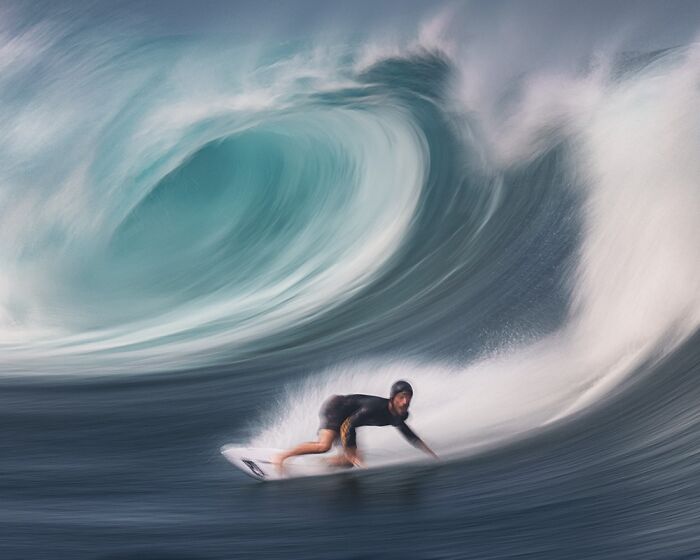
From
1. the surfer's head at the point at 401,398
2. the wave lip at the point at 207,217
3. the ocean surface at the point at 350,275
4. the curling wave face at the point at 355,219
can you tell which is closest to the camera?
the ocean surface at the point at 350,275

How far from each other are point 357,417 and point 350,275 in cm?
317

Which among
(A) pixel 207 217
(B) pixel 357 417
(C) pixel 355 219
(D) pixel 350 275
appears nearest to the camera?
(B) pixel 357 417

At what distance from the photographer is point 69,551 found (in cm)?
484

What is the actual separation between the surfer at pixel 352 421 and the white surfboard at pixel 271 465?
4 cm

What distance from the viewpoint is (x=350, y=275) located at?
354 inches

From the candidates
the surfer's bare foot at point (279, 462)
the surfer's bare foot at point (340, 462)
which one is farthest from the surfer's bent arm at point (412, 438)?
the surfer's bare foot at point (279, 462)

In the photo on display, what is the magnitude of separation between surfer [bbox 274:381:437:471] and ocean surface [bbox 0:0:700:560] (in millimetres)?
181

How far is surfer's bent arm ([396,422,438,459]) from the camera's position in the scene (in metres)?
5.98

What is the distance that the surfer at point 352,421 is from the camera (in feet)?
19.5

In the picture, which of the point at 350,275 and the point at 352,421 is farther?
the point at 350,275

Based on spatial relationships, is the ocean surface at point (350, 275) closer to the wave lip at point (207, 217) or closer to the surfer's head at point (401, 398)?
the wave lip at point (207, 217)

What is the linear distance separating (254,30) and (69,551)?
723 cm

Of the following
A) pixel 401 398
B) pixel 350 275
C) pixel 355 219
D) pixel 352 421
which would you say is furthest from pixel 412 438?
pixel 355 219

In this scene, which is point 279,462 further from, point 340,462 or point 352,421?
point 352,421
